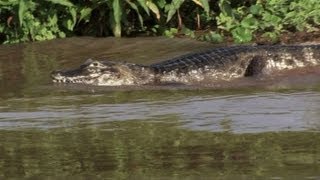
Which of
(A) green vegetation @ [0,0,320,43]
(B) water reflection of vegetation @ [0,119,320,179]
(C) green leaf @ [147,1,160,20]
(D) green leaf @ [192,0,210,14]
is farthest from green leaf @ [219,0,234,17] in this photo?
(B) water reflection of vegetation @ [0,119,320,179]

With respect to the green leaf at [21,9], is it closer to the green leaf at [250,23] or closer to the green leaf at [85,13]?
the green leaf at [85,13]

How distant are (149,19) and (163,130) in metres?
5.59

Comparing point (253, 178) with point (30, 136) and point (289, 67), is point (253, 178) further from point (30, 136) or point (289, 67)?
point (289, 67)

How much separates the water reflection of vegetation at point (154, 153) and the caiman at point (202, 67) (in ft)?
8.81

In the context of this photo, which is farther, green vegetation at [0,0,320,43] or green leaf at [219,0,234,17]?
green leaf at [219,0,234,17]

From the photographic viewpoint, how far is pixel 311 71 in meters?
8.23

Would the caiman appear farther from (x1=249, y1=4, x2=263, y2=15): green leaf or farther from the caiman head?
(x1=249, y1=4, x2=263, y2=15): green leaf

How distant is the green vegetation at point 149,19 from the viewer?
9.96 metres

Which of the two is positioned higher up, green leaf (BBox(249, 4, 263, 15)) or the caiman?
green leaf (BBox(249, 4, 263, 15))

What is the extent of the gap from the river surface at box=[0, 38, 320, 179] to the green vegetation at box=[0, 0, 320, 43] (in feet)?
5.96

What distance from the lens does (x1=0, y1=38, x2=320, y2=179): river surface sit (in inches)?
161

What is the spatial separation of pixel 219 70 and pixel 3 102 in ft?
7.96

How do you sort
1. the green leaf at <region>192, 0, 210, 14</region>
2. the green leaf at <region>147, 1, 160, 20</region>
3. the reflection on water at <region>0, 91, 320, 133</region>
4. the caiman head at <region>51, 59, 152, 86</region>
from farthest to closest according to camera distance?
the green leaf at <region>147, 1, 160, 20</region> → the green leaf at <region>192, 0, 210, 14</region> → the caiman head at <region>51, 59, 152, 86</region> → the reflection on water at <region>0, 91, 320, 133</region>

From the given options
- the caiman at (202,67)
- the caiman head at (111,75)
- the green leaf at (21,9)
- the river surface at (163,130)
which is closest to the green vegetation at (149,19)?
the green leaf at (21,9)
